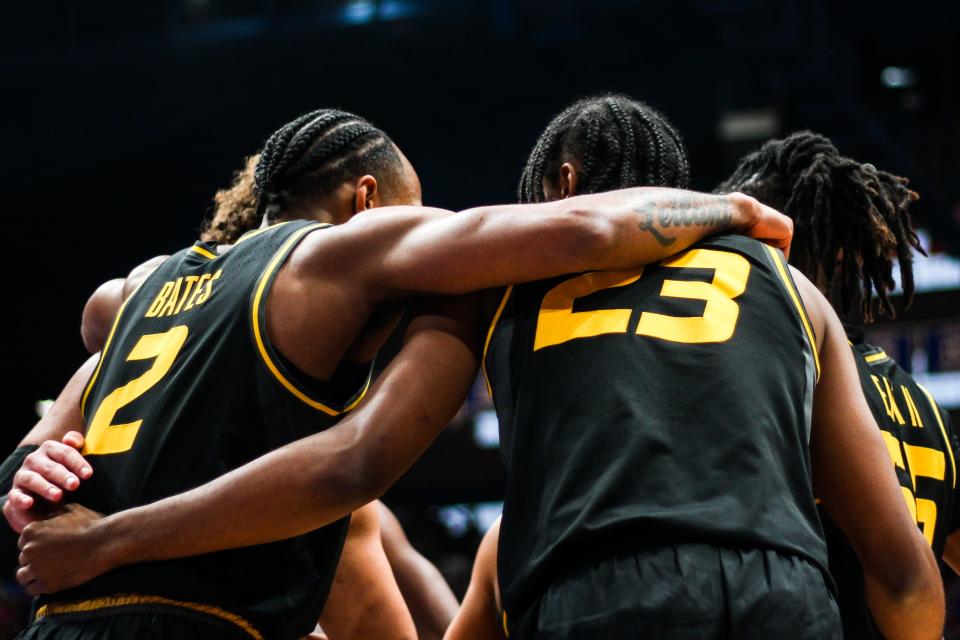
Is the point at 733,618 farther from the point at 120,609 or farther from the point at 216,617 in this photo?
the point at 120,609

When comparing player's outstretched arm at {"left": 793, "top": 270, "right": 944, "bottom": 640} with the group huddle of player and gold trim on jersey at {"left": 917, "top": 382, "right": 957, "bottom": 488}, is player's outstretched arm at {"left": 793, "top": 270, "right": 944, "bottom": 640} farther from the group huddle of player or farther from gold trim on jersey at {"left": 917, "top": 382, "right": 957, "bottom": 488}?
gold trim on jersey at {"left": 917, "top": 382, "right": 957, "bottom": 488}

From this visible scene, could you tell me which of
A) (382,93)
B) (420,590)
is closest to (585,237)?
(420,590)

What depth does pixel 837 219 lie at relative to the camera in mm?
2865

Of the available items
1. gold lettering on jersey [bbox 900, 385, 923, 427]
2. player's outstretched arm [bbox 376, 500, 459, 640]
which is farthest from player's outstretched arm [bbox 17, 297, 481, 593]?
player's outstretched arm [bbox 376, 500, 459, 640]

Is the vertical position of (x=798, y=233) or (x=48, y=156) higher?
(x=798, y=233)

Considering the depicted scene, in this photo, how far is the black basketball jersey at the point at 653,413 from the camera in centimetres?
180

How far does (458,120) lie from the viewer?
9.61m

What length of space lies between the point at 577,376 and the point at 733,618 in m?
0.44

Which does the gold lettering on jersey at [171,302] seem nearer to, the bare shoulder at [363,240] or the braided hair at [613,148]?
the bare shoulder at [363,240]

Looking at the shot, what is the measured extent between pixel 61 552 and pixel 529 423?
88cm

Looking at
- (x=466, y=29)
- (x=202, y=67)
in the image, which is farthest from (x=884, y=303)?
(x=202, y=67)

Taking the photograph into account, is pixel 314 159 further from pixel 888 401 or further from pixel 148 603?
pixel 888 401

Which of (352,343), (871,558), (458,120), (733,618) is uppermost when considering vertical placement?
(352,343)

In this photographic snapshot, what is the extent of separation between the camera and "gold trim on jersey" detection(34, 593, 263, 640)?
2.11 m
